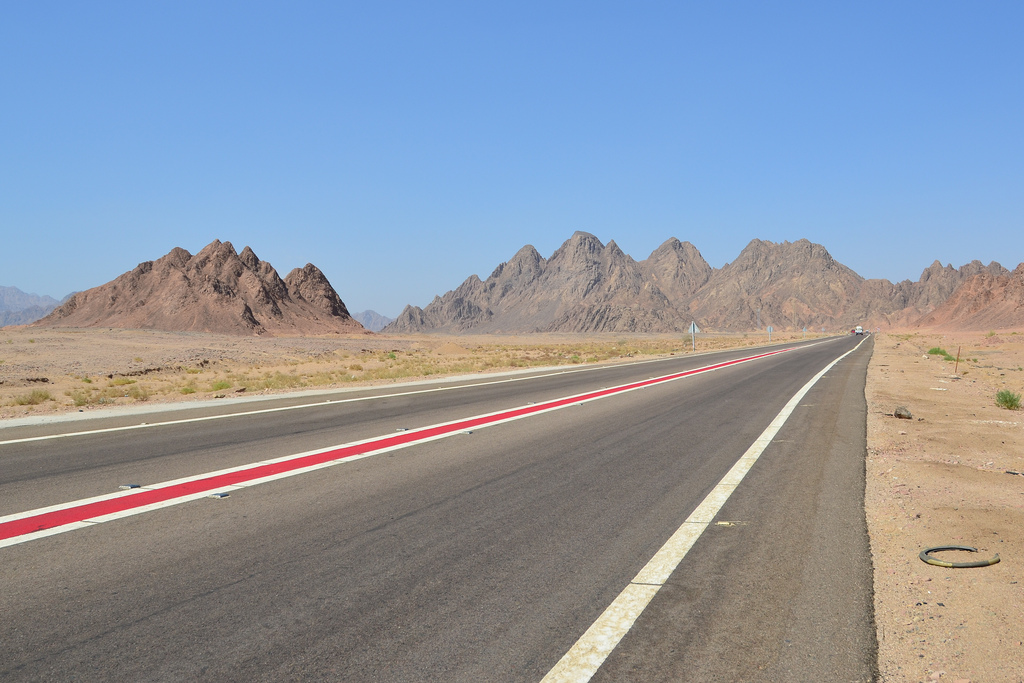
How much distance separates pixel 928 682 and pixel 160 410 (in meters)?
13.9

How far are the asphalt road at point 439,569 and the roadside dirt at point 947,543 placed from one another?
0.17 m

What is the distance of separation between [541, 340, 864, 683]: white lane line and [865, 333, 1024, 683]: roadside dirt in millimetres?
1129

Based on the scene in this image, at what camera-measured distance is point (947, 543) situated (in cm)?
466

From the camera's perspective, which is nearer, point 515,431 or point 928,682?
point 928,682

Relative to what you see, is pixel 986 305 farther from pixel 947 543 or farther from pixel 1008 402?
pixel 947 543

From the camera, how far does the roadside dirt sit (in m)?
3.05

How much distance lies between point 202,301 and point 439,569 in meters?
142

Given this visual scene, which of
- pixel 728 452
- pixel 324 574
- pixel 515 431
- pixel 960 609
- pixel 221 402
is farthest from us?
pixel 221 402

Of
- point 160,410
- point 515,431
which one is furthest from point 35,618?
point 160,410

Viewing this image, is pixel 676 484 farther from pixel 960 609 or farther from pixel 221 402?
pixel 221 402

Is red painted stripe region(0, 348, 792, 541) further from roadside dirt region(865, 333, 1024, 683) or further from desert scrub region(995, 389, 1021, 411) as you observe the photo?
desert scrub region(995, 389, 1021, 411)

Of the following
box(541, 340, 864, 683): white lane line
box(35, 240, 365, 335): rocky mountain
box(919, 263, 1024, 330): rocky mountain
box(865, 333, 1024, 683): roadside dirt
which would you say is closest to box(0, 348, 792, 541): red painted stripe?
box(541, 340, 864, 683): white lane line

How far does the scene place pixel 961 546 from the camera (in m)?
4.54

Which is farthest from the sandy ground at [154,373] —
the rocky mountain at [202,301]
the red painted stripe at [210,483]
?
the rocky mountain at [202,301]
